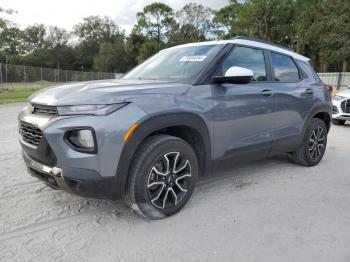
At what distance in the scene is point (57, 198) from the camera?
11.9 feet

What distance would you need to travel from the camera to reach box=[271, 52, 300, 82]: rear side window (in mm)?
4453

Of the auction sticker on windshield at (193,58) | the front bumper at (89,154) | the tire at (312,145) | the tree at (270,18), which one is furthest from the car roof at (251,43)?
the tree at (270,18)

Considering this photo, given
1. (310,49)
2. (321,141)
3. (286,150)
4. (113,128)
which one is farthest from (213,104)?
(310,49)

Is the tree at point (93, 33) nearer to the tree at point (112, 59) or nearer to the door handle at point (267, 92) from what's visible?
the tree at point (112, 59)

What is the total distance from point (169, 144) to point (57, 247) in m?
1.27

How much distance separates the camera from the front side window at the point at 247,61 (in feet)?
12.2

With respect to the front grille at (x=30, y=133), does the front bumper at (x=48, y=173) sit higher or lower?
lower

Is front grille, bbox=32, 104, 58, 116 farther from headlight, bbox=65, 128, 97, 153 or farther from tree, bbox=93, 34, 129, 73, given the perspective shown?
tree, bbox=93, 34, 129, 73

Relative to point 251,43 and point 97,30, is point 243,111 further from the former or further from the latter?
point 97,30

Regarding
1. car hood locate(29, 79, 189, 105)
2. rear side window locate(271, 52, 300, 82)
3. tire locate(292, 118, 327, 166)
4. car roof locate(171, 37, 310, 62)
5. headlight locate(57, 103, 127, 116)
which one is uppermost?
car roof locate(171, 37, 310, 62)

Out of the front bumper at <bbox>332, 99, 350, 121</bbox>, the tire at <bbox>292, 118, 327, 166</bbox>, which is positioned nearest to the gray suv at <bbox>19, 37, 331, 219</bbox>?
the tire at <bbox>292, 118, 327, 166</bbox>

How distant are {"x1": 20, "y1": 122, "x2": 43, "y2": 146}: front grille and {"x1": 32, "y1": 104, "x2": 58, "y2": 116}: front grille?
0.45 ft

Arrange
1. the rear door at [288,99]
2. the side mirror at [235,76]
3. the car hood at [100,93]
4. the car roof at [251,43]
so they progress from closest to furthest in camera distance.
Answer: the car hood at [100,93] < the side mirror at [235,76] < the car roof at [251,43] < the rear door at [288,99]

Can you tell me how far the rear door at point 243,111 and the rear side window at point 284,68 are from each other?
0.25m
